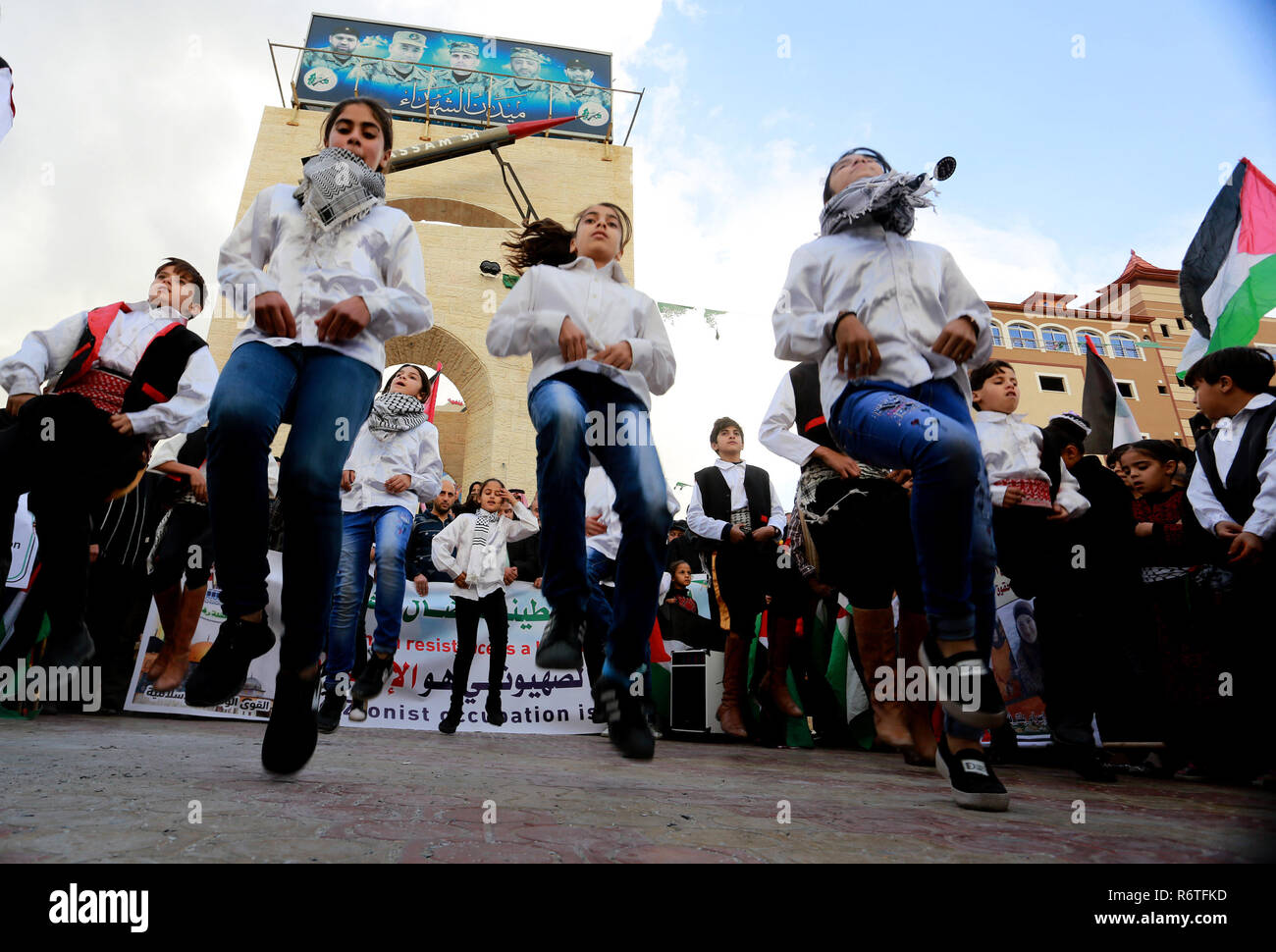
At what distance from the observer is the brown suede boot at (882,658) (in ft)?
12.9

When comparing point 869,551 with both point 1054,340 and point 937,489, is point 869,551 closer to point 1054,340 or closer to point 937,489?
point 937,489

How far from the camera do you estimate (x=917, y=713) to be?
4.00m

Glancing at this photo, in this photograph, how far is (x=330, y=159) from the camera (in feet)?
8.33

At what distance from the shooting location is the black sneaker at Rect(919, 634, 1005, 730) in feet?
7.12

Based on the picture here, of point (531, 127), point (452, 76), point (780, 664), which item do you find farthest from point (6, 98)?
point (452, 76)

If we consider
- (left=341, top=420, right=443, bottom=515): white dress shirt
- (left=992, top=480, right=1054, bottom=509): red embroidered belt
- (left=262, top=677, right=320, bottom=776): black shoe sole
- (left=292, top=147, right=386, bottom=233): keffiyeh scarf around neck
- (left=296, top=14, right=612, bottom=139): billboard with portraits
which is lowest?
(left=262, top=677, right=320, bottom=776): black shoe sole

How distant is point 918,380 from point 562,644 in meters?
1.51

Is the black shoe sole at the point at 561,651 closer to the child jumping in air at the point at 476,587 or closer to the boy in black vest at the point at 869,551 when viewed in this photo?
the boy in black vest at the point at 869,551

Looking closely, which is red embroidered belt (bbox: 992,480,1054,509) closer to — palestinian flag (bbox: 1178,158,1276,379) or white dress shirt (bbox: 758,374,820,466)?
white dress shirt (bbox: 758,374,820,466)

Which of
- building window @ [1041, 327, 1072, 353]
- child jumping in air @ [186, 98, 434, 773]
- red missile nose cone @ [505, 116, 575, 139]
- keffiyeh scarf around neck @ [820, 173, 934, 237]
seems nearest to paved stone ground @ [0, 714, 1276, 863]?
child jumping in air @ [186, 98, 434, 773]

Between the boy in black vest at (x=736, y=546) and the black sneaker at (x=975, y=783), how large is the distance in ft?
10.8

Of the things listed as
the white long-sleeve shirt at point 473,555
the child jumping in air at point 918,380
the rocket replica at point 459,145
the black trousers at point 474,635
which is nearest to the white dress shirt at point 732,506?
the white long-sleeve shirt at point 473,555

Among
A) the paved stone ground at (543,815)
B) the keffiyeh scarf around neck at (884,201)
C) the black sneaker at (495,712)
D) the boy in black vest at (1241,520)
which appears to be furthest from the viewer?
the black sneaker at (495,712)

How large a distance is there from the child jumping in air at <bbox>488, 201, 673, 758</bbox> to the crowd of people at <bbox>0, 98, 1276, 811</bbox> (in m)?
0.01
